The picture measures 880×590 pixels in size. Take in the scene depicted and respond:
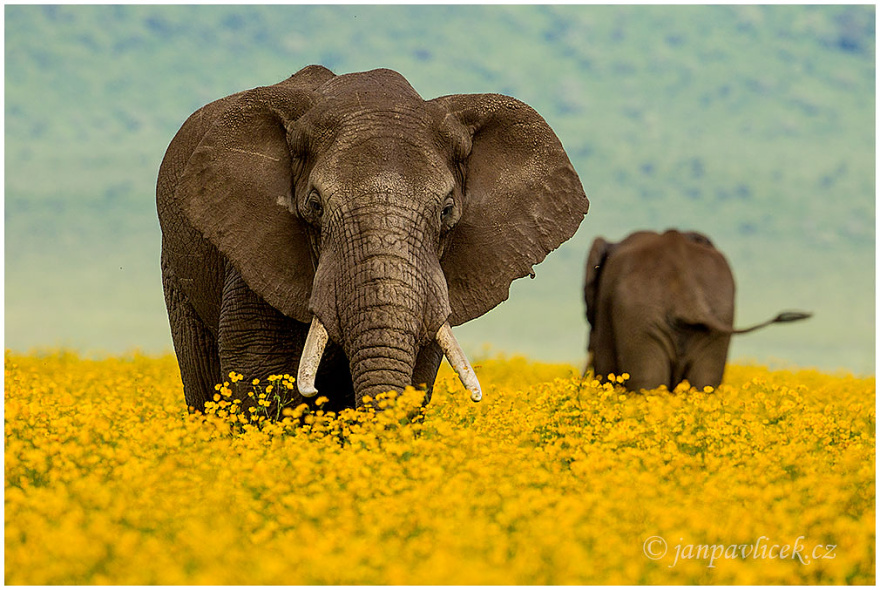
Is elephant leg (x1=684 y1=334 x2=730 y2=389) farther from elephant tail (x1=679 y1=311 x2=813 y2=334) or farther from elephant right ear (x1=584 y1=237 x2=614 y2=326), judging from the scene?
elephant right ear (x1=584 y1=237 x2=614 y2=326)

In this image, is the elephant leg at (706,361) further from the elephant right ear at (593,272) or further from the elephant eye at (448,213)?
the elephant eye at (448,213)

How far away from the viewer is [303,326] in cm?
862

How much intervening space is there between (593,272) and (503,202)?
6247 millimetres

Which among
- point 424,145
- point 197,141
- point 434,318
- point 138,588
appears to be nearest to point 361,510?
point 138,588

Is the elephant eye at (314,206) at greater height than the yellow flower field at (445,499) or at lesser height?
greater

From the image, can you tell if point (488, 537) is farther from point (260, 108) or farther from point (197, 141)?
point (197, 141)

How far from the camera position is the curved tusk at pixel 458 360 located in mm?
7684

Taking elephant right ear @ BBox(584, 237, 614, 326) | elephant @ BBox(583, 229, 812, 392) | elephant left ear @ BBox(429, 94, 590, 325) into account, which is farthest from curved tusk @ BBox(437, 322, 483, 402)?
elephant right ear @ BBox(584, 237, 614, 326)

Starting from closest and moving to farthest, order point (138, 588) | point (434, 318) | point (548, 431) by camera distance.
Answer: point (138, 588) → point (434, 318) → point (548, 431)

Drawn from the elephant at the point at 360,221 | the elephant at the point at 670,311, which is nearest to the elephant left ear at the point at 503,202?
the elephant at the point at 360,221

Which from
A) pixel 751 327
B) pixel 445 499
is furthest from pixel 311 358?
pixel 751 327

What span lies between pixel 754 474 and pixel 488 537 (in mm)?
2170

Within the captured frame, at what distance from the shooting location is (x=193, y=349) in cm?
1001

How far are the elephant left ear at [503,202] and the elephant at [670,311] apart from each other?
4784 mm
